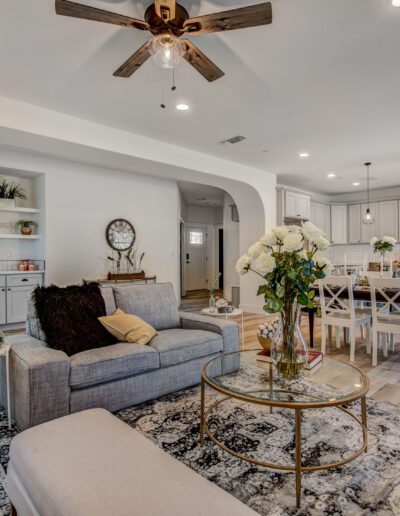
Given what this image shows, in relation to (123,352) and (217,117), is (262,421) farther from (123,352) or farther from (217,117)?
(217,117)

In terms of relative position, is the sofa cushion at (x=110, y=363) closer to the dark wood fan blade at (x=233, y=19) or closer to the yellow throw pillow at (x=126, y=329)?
the yellow throw pillow at (x=126, y=329)

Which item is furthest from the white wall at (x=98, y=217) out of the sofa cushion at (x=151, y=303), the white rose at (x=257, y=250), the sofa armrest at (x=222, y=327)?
the white rose at (x=257, y=250)

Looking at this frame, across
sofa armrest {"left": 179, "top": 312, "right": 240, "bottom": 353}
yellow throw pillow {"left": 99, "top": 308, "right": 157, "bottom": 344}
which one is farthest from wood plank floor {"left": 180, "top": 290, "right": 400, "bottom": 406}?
yellow throw pillow {"left": 99, "top": 308, "right": 157, "bottom": 344}

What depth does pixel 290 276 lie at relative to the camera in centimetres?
187

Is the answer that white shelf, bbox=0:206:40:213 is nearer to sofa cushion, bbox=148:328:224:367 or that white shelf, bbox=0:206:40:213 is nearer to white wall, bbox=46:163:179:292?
white wall, bbox=46:163:179:292

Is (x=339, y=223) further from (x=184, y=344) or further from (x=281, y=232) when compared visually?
(x=281, y=232)

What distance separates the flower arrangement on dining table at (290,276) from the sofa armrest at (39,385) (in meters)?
1.36

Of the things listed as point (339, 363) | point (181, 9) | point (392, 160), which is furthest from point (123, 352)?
point (392, 160)

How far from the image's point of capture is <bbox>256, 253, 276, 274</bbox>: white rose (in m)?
1.88

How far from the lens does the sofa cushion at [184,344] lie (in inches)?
107

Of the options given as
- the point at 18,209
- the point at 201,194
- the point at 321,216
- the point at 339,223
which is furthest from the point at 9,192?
the point at 339,223

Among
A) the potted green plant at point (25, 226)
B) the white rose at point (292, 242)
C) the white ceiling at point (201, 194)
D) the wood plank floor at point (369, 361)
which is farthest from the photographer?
the white ceiling at point (201, 194)

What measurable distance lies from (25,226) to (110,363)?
413cm

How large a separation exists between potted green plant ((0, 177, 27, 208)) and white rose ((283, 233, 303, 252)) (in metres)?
5.03
